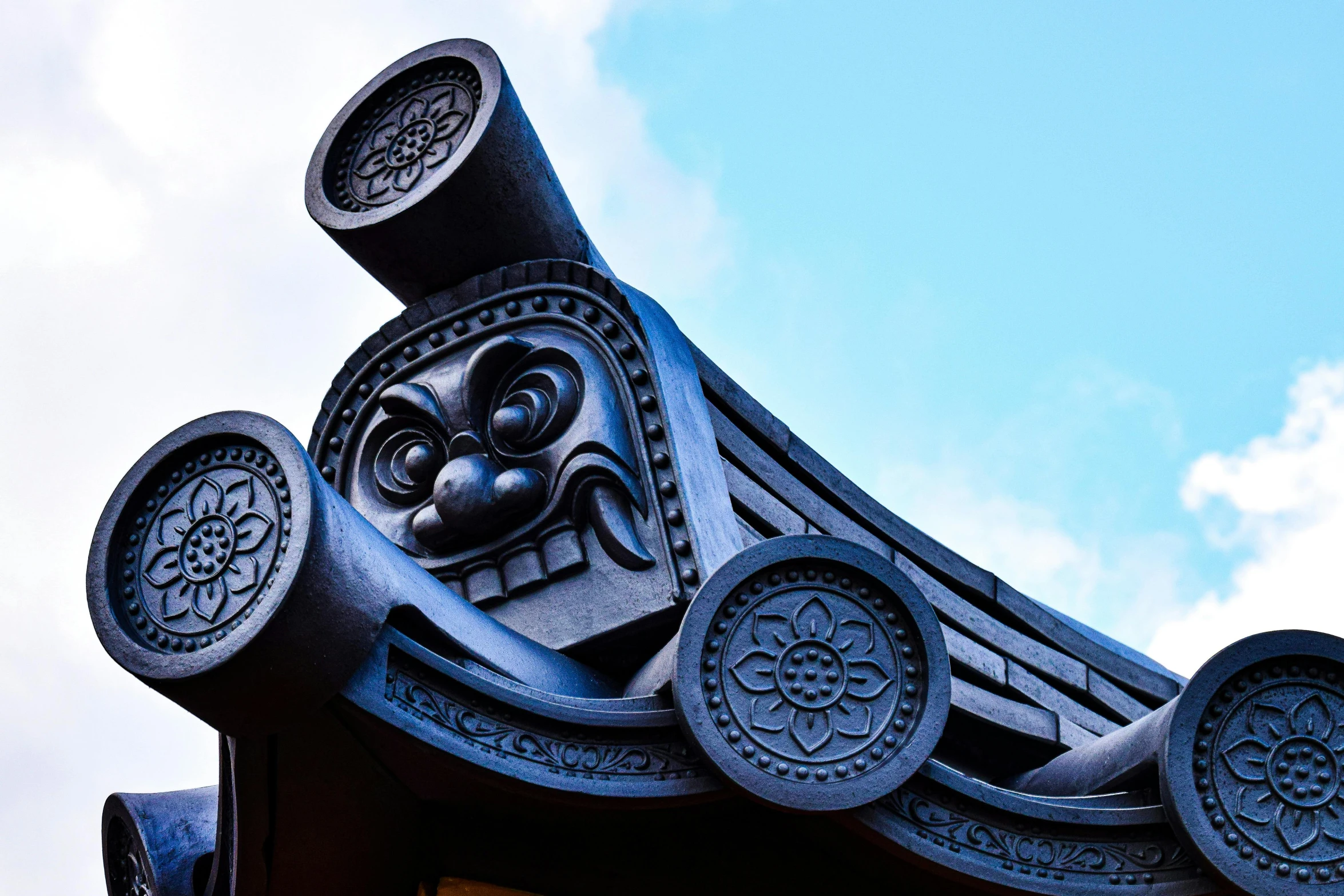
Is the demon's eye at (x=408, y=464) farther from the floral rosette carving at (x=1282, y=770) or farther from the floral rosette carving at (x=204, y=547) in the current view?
the floral rosette carving at (x=1282, y=770)

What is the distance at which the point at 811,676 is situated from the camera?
3.74m

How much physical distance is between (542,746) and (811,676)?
63cm

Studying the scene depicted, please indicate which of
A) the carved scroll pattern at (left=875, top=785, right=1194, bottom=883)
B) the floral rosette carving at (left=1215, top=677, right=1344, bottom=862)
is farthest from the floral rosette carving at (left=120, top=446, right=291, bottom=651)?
the floral rosette carving at (left=1215, top=677, right=1344, bottom=862)

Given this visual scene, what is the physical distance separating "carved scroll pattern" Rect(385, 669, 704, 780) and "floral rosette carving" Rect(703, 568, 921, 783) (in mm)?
166

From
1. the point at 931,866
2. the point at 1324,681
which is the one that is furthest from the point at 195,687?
the point at 1324,681

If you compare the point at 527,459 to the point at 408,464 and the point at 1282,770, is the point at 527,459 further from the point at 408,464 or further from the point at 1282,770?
the point at 1282,770

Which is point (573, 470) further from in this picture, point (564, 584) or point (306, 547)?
point (306, 547)

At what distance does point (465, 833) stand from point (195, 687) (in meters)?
0.86

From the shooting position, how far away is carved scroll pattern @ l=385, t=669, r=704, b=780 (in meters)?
3.67

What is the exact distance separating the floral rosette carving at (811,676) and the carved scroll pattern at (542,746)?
0.17m

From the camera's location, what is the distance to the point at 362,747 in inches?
149

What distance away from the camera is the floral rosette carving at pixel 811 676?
367cm

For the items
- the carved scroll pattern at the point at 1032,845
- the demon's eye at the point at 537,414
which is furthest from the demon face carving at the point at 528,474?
the carved scroll pattern at the point at 1032,845

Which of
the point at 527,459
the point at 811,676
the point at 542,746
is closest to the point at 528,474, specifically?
the point at 527,459
